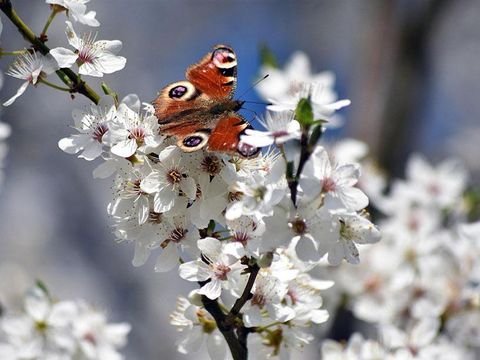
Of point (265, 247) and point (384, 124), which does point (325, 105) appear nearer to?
point (265, 247)

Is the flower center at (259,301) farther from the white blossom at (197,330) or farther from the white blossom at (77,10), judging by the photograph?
the white blossom at (77,10)

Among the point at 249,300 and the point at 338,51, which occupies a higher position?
the point at 338,51

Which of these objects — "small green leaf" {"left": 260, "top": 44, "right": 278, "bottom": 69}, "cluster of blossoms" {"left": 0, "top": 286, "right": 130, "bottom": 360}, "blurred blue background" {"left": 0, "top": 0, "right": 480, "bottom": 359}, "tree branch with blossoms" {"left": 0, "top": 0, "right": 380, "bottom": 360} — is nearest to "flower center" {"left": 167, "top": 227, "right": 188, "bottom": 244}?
"tree branch with blossoms" {"left": 0, "top": 0, "right": 380, "bottom": 360}

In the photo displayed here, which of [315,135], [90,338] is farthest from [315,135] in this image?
[90,338]

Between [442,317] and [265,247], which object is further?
[442,317]

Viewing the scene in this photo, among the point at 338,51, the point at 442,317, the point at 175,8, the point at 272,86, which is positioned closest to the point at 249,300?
the point at 442,317

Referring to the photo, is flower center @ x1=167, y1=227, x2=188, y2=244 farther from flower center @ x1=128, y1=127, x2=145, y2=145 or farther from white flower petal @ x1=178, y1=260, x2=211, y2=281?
flower center @ x1=128, y1=127, x2=145, y2=145

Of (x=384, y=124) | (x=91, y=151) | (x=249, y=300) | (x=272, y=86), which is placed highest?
(x=384, y=124)
